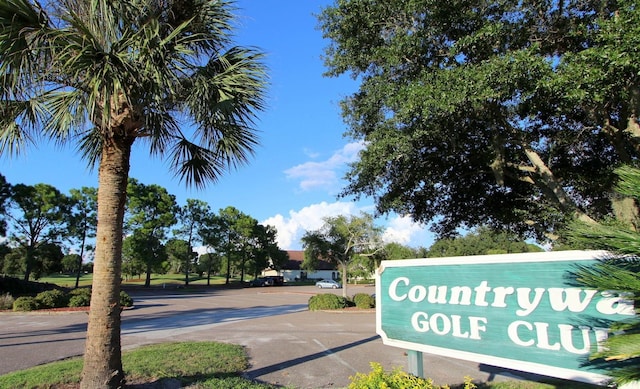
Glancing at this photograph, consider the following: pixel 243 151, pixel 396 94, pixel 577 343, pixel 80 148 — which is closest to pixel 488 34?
pixel 396 94

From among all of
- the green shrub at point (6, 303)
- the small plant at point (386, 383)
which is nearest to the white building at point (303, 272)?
the green shrub at point (6, 303)

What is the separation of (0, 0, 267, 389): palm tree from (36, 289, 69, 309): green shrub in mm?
16197

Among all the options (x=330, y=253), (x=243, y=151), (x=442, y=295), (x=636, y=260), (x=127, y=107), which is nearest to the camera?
(x=636, y=260)

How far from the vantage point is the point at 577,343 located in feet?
9.08

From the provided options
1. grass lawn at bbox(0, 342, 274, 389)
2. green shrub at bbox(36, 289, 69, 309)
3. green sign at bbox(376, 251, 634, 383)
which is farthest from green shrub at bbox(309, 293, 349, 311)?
green sign at bbox(376, 251, 634, 383)

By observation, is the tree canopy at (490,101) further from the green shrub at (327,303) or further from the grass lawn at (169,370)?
the green shrub at (327,303)

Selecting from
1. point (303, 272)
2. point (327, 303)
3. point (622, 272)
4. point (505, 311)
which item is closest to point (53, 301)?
point (327, 303)

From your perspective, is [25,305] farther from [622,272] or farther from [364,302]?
[622,272]

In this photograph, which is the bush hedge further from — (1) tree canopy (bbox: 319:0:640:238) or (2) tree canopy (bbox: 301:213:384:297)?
(1) tree canopy (bbox: 319:0:640:238)

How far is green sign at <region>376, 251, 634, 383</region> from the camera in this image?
2.71 meters

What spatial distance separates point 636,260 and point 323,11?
28.9 ft

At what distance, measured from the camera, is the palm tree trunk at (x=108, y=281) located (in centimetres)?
471

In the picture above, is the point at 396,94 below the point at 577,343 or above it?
above

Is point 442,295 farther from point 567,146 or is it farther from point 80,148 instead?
point 567,146
